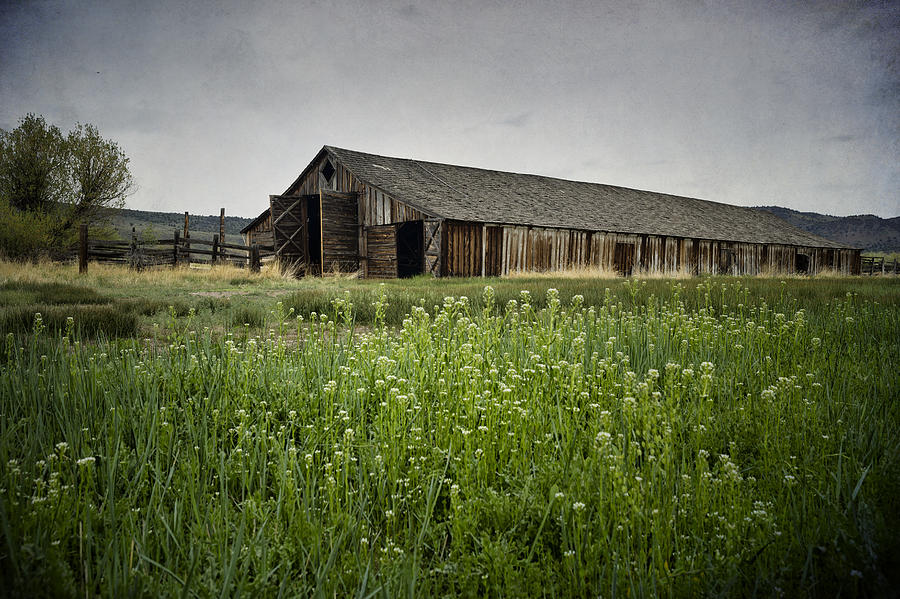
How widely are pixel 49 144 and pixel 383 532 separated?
33.8 meters

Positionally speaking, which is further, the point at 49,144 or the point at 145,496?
the point at 49,144

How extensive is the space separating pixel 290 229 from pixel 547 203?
1552cm

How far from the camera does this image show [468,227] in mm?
23109

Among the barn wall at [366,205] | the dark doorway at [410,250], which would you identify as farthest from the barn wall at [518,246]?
the dark doorway at [410,250]

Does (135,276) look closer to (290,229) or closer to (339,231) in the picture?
(290,229)

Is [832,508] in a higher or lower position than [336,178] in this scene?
lower

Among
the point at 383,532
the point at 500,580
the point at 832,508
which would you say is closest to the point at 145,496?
the point at 383,532

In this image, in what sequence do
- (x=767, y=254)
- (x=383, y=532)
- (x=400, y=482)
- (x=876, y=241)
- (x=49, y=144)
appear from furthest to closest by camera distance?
(x=876, y=241)
(x=767, y=254)
(x=49, y=144)
(x=400, y=482)
(x=383, y=532)

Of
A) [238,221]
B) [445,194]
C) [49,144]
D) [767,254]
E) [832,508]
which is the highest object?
[238,221]

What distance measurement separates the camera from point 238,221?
163m

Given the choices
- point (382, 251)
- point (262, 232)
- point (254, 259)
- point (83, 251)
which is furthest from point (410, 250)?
point (83, 251)

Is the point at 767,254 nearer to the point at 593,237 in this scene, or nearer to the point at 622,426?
the point at 593,237

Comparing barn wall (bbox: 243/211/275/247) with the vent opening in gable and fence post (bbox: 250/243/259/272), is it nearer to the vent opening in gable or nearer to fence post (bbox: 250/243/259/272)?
the vent opening in gable

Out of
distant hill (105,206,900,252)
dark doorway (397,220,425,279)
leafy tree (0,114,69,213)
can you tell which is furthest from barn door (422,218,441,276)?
distant hill (105,206,900,252)
